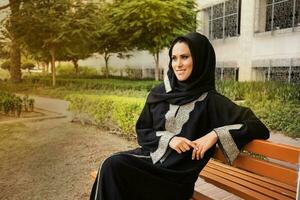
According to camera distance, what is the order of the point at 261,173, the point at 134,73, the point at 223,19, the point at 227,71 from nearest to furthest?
1. the point at 261,173
2. the point at 227,71
3. the point at 223,19
4. the point at 134,73

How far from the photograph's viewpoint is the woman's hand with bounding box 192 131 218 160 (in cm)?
138

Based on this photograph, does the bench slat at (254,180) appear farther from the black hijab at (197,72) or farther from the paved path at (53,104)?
the paved path at (53,104)

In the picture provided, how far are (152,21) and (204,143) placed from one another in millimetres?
1628

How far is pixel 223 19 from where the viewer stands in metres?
2.47

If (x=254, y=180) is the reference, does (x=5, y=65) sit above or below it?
above

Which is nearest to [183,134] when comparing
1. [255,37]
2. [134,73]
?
[255,37]

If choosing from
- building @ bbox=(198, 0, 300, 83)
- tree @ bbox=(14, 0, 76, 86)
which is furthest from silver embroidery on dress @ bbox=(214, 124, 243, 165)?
tree @ bbox=(14, 0, 76, 86)

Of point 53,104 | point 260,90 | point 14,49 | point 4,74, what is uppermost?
point 14,49

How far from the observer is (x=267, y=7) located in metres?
2.19

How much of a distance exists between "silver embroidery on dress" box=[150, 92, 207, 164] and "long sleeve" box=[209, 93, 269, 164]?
0.13 m

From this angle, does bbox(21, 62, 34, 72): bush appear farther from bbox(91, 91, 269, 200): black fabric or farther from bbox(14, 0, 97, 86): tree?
bbox(91, 91, 269, 200): black fabric

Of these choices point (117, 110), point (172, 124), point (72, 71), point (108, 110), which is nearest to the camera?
point (172, 124)

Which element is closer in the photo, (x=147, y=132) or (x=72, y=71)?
(x=147, y=132)

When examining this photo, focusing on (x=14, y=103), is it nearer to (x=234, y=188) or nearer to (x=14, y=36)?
(x=14, y=36)
